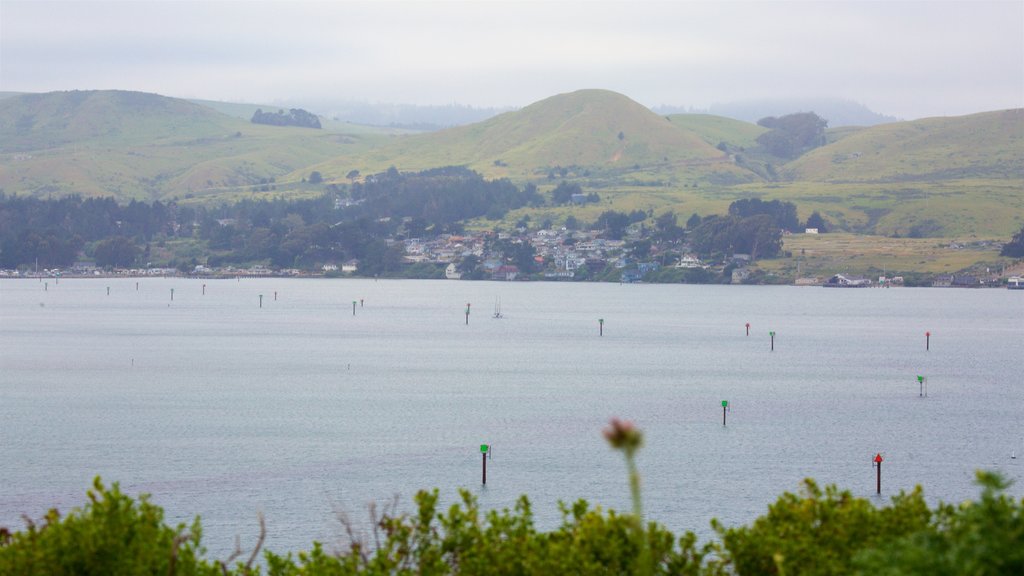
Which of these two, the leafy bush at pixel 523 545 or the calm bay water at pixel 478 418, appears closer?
the leafy bush at pixel 523 545

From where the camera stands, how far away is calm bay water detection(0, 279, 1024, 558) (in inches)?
2320

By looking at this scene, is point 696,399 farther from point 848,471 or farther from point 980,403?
point 848,471

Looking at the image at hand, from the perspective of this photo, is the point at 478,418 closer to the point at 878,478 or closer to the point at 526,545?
the point at 878,478

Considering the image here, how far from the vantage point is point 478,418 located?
85.7 meters

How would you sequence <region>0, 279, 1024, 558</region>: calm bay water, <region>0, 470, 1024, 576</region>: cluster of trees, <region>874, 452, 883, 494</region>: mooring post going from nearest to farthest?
<region>0, 470, 1024, 576</region>: cluster of trees < <region>0, 279, 1024, 558</region>: calm bay water < <region>874, 452, 883, 494</region>: mooring post

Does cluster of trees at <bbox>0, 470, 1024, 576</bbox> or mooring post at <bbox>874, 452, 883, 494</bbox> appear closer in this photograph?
cluster of trees at <bbox>0, 470, 1024, 576</bbox>

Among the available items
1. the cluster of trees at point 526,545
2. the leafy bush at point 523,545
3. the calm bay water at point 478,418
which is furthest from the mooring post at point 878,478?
the leafy bush at point 523,545

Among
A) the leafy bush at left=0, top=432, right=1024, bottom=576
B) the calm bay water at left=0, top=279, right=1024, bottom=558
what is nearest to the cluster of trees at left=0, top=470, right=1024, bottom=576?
the leafy bush at left=0, top=432, right=1024, bottom=576

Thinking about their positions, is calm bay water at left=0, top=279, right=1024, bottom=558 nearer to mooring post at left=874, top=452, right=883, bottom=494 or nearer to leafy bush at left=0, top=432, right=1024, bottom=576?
mooring post at left=874, top=452, right=883, bottom=494

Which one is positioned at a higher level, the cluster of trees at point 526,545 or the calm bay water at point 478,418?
the cluster of trees at point 526,545

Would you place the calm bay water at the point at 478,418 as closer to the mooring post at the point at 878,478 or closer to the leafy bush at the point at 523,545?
the mooring post at the point at 878,478

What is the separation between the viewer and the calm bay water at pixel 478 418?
58.9 metres

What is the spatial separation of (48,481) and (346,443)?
17608 mm

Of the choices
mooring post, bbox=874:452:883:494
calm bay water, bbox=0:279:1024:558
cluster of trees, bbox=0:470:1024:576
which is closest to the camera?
cluster of trees, bbox=0:470:1024:576
